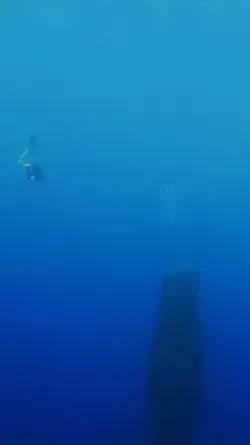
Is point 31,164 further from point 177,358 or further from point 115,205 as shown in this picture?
point 177,358

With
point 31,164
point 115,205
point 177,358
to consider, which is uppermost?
point 31,164

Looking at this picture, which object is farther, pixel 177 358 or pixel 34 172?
pixel 177 358

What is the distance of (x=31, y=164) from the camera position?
141 inches

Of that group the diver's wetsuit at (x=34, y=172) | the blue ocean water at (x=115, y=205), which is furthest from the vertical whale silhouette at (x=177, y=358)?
the diver's wetsuit at (x=34, y=172)

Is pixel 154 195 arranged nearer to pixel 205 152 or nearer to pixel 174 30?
pixel 205 152

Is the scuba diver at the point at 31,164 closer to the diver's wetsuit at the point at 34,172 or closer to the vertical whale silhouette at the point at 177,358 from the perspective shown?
the diver's wetsuit at the point at 34,172

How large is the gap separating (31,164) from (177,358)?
147cm

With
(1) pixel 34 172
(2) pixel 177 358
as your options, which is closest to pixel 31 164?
(1) pixel 34 172

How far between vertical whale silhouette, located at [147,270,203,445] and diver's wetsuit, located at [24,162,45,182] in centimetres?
99

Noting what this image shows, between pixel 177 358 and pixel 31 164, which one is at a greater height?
pixel 31 164

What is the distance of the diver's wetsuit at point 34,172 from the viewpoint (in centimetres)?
351

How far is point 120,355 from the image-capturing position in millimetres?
3865

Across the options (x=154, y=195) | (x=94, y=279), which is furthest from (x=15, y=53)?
(x=94, y=279)

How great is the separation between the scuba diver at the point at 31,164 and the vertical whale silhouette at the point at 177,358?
1003 millimetres
